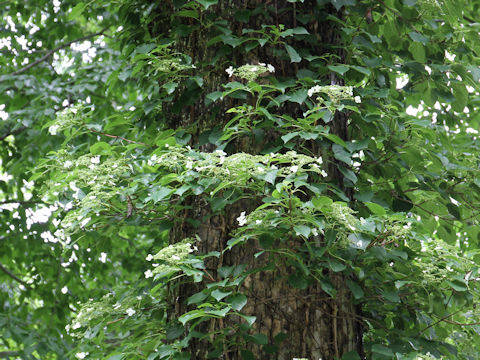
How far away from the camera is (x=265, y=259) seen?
246 cm

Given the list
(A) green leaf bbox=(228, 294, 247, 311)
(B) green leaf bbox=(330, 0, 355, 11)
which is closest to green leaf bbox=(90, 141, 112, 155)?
(A) green leaf bbox=(228, 294, 247, 311)

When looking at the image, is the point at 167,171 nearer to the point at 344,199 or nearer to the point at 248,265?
Result: the point at 248,265

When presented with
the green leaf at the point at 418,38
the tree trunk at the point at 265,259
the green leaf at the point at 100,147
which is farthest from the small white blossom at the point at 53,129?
the green leaf at the point at 418,38

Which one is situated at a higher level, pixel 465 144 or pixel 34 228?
pixel 465 144

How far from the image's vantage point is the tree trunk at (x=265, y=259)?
242 centimetres

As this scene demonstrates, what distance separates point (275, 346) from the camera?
2371mm

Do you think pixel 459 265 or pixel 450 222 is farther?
pixel 450 222

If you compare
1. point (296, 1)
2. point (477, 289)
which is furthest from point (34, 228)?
point (477, 289)

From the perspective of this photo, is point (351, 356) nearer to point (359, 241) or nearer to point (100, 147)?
point (359, 241)

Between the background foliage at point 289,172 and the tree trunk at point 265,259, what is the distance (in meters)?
0.02

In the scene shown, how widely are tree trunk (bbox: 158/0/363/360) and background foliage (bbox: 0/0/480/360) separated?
0.06 feet

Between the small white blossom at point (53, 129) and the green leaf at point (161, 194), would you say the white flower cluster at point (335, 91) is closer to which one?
the green leaf at point (161, 194)

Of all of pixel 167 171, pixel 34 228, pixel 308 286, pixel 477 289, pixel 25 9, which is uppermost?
pixel 25 9

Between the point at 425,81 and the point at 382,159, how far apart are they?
0.46 meters
